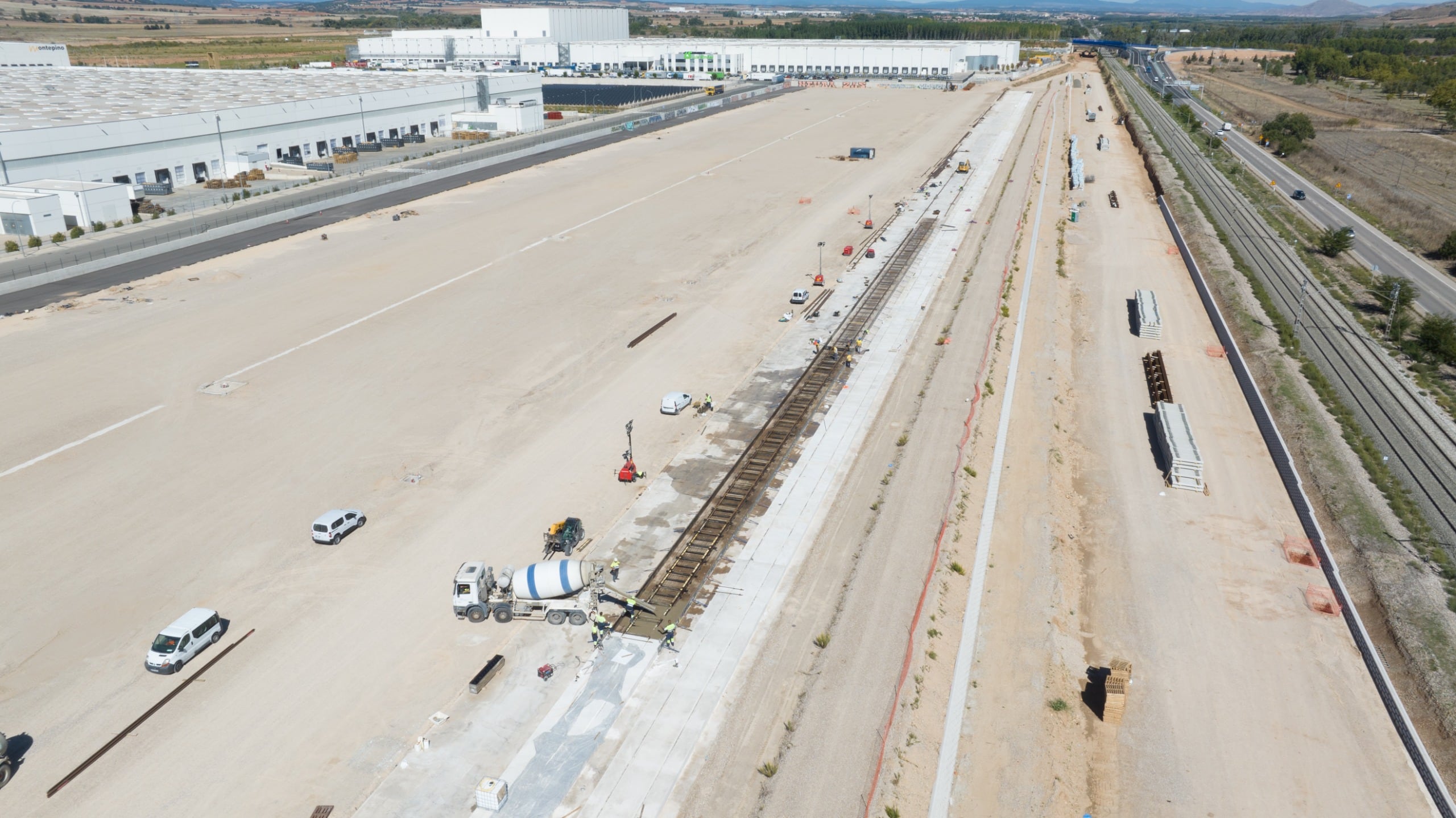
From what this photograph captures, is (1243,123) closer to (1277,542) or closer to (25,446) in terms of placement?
(1277,542)

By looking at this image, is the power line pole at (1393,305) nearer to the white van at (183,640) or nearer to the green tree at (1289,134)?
the white van at (183,640)

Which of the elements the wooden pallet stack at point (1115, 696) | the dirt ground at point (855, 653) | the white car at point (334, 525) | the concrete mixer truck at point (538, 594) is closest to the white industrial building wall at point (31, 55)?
the white car at point (334, 525)

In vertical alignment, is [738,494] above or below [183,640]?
below

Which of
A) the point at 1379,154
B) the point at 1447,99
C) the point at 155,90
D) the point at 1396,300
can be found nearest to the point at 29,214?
the point at 155,90

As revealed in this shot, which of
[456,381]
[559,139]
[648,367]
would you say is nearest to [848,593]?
[648,367]

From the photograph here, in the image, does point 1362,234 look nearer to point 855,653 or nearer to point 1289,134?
point 1289,134

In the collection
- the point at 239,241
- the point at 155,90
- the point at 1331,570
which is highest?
the point at 155,90

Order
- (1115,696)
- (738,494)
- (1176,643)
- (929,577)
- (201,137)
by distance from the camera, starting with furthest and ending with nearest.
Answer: (201,137) < (738,494) < (929,577) < (1176,643) < (1115,696)
